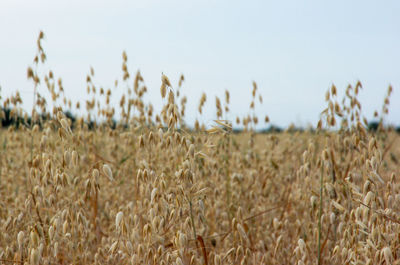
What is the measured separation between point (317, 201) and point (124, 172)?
5.73 feet

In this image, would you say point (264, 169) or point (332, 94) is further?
point (264, 169)

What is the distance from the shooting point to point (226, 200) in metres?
3.13

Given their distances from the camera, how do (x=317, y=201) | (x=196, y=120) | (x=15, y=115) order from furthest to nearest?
(x=15, y=115), (x=196, y=120), (x=317, y=201)

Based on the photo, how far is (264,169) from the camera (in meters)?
3.46

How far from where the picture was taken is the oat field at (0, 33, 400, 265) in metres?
1.64

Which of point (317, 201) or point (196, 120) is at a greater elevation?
point (196, 120)

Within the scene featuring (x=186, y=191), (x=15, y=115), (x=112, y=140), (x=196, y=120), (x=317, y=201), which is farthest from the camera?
(x=112, y=140)

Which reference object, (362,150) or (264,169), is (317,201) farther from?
(264,169)

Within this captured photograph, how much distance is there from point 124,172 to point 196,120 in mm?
889

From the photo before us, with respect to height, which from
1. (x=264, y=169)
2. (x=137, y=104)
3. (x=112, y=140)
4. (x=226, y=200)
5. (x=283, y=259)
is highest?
(x=137, y=104)

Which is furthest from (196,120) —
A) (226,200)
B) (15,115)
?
(15,115)

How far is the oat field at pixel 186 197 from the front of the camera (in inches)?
64.7

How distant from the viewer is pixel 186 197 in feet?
5.10

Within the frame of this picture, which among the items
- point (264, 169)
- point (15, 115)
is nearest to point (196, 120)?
point (264, 169)
